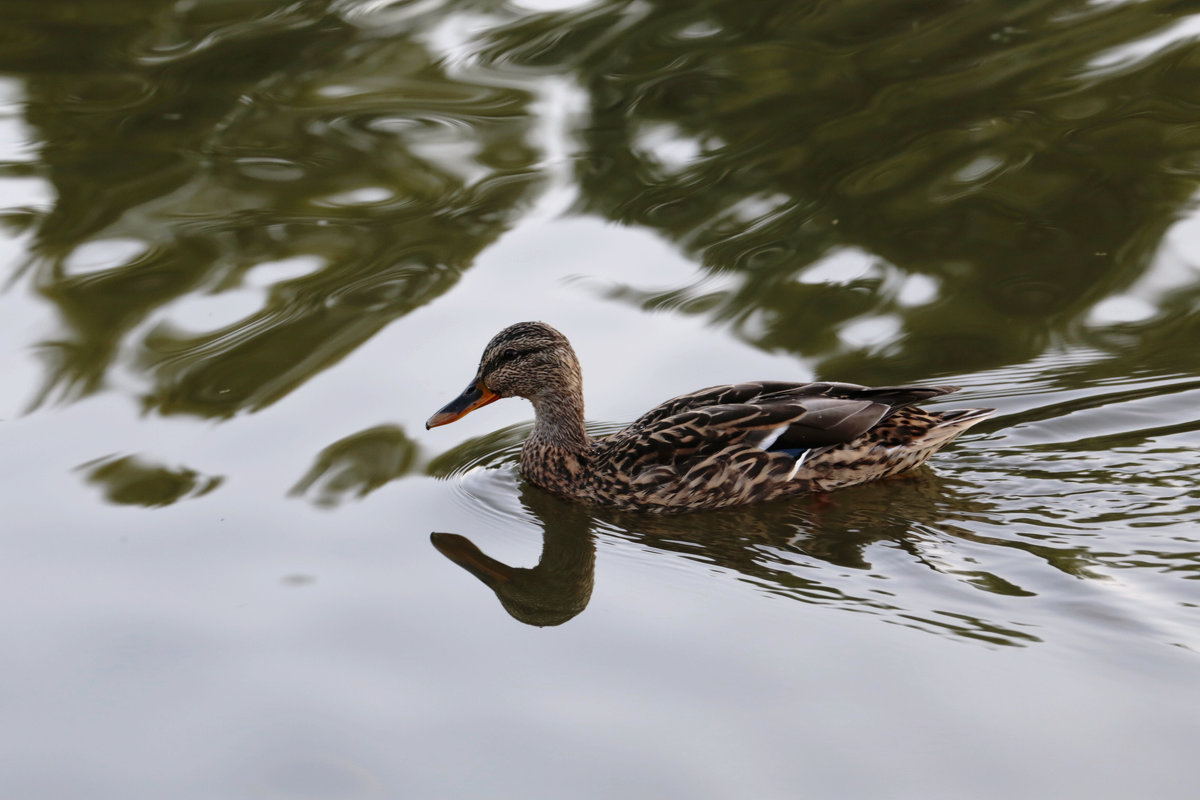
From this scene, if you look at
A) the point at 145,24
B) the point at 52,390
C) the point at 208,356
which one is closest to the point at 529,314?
the point at 208,356

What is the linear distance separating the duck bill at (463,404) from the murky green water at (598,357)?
0.75 ft

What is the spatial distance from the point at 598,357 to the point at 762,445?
1452 millimetres

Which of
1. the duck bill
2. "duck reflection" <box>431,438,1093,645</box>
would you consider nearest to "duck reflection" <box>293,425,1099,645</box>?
"duck reflection" <box>431,438,1093,645</box>

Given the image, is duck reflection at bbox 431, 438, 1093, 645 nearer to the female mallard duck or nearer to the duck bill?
the female mallard duck

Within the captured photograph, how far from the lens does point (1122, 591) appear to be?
224 inches

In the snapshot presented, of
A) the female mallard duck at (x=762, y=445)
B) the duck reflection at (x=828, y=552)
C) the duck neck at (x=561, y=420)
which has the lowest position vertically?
the duck reflection at (x=828, y=552)

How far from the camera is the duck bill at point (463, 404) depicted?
732 cm

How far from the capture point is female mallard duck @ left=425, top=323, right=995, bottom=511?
698 cm

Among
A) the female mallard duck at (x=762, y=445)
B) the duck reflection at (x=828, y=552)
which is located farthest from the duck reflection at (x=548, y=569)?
the female mallard duck at (x=762, y=445)

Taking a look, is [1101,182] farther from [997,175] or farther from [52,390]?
[52,390]

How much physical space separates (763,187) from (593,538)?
3730 millimetres

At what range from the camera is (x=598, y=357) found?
8.20 m

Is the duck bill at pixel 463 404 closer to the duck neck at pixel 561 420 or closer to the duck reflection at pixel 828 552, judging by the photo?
the duck neck at pixel 561 420

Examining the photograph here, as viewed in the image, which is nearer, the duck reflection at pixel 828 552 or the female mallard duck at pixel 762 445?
the duck reflection at pixel 828 552
